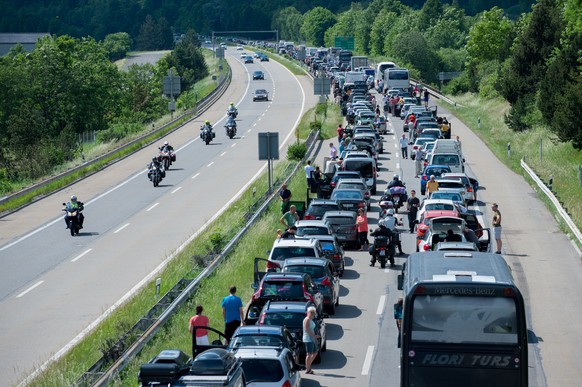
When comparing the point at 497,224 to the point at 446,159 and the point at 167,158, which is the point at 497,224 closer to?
the point at 446,159

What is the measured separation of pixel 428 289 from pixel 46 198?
36798mm

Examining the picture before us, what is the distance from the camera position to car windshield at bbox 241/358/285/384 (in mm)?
17609

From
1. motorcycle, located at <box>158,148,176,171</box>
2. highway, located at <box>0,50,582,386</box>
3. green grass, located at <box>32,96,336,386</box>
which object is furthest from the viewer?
motorcycle, located at <box>158,148,176,171</box>

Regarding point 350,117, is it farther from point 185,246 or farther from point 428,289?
point 428,289

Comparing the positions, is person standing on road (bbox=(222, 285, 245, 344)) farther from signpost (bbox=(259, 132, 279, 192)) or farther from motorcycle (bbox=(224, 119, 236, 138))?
motorcycle (bbox=(224, 119, 236, 138))

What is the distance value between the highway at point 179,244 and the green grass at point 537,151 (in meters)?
1.03

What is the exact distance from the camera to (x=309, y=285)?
2491 centimetres

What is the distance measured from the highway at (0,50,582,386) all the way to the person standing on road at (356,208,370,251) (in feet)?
1.51

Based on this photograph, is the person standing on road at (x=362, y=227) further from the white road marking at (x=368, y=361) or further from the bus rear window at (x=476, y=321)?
the bus rear window at (x=476, y=321)

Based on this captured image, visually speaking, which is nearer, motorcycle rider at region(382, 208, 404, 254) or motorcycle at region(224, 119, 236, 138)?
motorcycle rider at region(382, 208, 404, 254)

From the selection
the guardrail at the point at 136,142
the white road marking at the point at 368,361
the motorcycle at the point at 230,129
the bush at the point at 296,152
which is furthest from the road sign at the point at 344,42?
the white road marking at the point at 368,361

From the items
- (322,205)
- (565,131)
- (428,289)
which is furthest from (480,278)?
(565,131)

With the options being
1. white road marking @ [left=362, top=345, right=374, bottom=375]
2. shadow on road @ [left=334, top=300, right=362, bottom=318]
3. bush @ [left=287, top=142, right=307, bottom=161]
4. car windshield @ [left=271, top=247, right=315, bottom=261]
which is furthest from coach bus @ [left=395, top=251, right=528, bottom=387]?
bush @ [left=287, top=142, right=307, bottom=161]

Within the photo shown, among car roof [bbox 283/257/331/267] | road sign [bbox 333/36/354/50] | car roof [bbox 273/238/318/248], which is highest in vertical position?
car roof [bbox 283/257/331/267]
